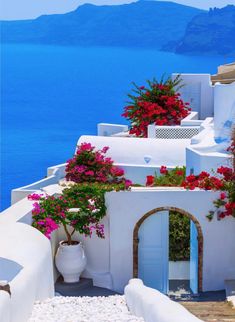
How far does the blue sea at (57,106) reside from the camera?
244ft

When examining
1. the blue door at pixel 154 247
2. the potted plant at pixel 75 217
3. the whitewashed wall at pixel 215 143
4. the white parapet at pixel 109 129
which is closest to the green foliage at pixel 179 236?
the whitewashed wall at pixel 215 143

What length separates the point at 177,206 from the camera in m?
15.0

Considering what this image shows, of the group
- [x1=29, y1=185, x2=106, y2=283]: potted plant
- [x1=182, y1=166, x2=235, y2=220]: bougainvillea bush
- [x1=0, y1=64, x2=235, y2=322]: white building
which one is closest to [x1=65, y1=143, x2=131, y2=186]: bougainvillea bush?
[x1=0, y1=64, x2=235, y2=322]: white building

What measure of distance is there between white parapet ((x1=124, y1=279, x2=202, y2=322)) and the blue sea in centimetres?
2709

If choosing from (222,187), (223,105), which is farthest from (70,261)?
(223,105)

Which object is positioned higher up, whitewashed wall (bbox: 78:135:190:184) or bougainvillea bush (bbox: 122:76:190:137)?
bougainvillea bush (bbox: 122:76:190:137)

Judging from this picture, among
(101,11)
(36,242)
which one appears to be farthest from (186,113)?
(101,11)

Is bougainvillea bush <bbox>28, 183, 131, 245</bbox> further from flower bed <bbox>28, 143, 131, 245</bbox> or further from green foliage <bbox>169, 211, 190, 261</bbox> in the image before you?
green foliage <bbox>169, 211, 190, 261</bbox>

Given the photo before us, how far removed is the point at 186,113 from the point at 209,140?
9.48 m

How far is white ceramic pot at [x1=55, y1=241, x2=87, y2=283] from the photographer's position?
14820 mm

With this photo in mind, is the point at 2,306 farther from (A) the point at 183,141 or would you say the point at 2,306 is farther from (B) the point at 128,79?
(B) the point at 128,79

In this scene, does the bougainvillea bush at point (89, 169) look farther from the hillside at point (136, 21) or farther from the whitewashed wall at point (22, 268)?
the hillside at point (136, 21)

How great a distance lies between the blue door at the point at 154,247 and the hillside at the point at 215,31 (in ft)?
509

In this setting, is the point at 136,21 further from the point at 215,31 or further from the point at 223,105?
the point at 223,105
